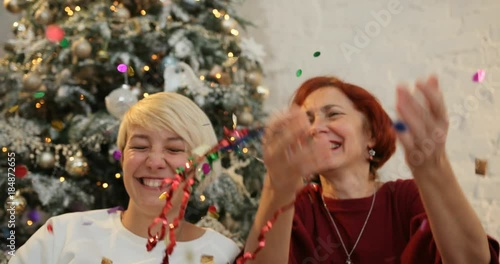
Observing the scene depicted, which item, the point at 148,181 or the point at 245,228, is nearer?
the point at 148,181

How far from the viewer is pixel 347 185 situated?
1.51 m

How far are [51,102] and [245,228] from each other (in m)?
0.84

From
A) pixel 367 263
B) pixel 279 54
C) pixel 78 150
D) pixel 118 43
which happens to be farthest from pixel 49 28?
pixel 367 263

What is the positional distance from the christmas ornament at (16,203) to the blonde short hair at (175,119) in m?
0.89

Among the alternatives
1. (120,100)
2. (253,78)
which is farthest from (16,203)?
(253,78)

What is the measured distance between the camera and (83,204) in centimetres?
211

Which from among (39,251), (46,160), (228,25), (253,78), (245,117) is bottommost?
(46,160)

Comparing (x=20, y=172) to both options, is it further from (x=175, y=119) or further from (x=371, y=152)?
(x=371, y=152)

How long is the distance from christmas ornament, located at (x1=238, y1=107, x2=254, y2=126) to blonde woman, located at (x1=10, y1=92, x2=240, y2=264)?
853 millimetres

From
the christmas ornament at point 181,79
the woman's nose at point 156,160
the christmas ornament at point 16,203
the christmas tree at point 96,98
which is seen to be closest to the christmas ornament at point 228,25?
the christmas tree at point 96,98

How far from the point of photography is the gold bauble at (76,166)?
2088 millimetres

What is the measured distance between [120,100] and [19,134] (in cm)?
38

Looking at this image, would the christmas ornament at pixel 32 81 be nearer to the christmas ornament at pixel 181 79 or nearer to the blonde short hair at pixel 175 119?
the christmas ornament at pixel 181 79

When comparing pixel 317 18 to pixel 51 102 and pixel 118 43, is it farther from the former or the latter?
pixel 51 102
